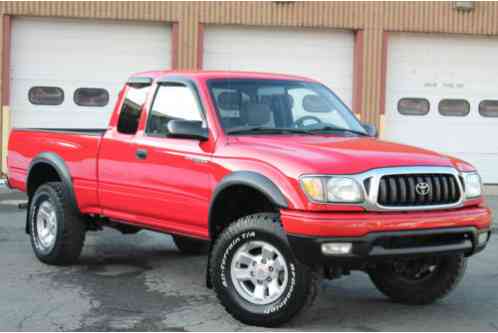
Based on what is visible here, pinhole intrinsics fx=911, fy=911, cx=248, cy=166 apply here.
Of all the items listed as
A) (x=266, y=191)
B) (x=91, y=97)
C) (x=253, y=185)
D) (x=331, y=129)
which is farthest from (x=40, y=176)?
(x=91, y=97)

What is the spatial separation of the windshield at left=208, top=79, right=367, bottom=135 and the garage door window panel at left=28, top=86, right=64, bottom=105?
9.91 meters

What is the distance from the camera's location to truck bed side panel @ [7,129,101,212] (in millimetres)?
7707

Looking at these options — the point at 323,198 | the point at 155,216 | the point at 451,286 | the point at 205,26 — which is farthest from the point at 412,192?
the point at 205,26

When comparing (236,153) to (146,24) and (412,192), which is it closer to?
(412,192)

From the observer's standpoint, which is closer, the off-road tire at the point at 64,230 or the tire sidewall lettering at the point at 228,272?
the tire sidewall lettering at the point at 228,272

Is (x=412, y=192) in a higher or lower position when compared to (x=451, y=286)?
higher

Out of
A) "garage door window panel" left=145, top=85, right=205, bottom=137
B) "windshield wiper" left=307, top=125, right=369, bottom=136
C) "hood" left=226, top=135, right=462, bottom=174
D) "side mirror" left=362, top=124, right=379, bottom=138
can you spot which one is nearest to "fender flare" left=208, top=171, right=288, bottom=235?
"hood" left=226, top=135, right=462, bottom=174

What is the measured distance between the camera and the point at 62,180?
317 inches

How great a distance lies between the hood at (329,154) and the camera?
5.73 meters

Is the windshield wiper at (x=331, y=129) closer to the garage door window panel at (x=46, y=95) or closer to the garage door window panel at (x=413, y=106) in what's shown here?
the garage door window panel at (x=46, y=95)

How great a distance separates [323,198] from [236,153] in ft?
2.83

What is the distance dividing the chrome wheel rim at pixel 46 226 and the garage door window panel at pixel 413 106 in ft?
35.6

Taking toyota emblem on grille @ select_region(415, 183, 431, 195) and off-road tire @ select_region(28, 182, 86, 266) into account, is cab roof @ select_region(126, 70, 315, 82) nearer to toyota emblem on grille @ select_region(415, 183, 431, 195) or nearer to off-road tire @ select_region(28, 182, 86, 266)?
off-road tire @ select_region(28, 182, 86, 266)

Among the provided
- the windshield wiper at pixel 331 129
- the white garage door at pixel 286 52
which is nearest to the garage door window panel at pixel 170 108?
the windshield wiper at pixel 331 129
